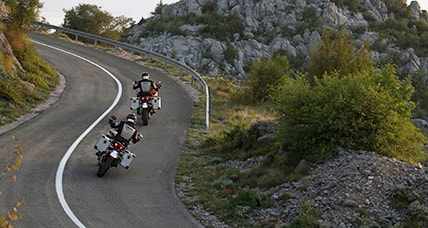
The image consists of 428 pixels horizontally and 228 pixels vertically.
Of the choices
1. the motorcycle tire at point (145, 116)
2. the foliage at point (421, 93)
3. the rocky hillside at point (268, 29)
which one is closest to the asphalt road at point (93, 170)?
the motorcycle tire at point (145, 116)

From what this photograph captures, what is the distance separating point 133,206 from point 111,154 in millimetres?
2086

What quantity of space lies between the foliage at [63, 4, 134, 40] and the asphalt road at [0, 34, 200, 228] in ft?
70.6

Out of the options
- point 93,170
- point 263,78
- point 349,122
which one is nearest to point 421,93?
point 263,78

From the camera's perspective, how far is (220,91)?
28.3 meters

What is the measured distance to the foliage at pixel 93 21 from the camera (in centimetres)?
4697

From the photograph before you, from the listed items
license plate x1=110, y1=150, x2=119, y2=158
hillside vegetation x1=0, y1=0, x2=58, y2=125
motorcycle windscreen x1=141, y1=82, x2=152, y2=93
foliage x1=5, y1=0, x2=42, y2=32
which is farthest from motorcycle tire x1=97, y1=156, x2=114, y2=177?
foliage x1=5, y1=0, x2=42, y2=32

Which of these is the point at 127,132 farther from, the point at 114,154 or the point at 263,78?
the point at 263,78

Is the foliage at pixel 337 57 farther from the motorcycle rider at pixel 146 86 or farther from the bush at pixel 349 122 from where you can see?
the bush at pixel 349 122

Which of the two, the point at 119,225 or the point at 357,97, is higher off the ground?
the point at 357,97

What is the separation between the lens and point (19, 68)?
77.0ft

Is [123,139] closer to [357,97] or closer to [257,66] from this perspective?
[357,97]

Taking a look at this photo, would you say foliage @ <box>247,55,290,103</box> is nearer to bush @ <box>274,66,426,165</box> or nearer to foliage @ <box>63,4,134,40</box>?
bush @ <box>274,66,426,165</box>

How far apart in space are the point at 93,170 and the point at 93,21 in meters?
34.0

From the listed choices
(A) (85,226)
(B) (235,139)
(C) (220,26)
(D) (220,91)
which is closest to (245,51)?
(C) (220,26)
